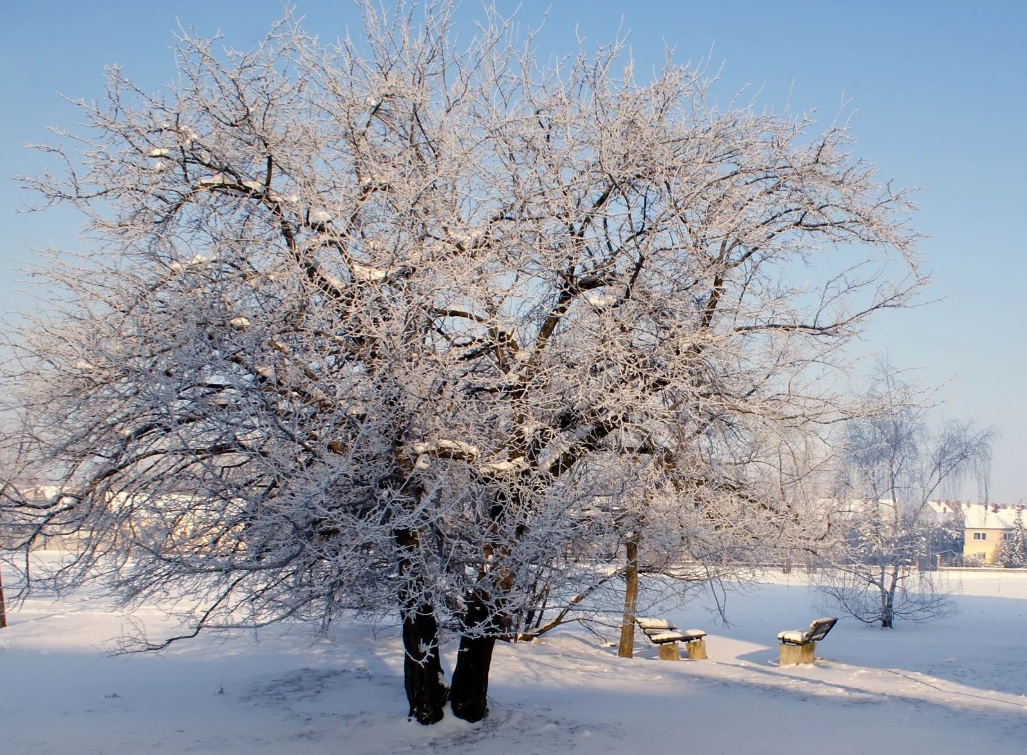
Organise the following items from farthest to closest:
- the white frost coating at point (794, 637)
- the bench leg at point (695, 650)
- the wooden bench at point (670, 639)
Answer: the bench leg at point (695, 650) < the wooden bench at point (670, 639) < the white frost coating at point (794, 637)

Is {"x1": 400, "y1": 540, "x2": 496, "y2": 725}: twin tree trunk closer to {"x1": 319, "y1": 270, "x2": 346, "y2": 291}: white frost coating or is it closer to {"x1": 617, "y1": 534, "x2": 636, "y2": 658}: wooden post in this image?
{"x1": 617, "y1": 534, "x2": 636, "y2": 658}: wooden post

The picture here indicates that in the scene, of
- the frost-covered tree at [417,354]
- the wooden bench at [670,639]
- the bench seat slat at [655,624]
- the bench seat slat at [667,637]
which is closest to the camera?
the frost-covered tree at [417,354]

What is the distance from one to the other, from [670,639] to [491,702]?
23.8 feet

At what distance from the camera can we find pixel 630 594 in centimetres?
1316

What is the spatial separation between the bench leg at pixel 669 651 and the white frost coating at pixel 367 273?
11.2 m

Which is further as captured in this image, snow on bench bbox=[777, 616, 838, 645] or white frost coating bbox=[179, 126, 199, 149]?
snow on bench bbox=[777, 616, 838, 645]

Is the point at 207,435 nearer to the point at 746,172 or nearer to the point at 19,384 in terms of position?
the point at 19,384

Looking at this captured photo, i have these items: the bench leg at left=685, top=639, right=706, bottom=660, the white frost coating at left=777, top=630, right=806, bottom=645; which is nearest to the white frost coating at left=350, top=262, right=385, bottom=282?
the white frost coating at left=777, top=630, right=806, bottom=645

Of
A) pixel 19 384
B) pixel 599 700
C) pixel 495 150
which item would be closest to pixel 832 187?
pixel 495 150

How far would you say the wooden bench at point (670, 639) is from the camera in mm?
15742

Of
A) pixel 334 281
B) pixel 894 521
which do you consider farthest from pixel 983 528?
pixel 334 281

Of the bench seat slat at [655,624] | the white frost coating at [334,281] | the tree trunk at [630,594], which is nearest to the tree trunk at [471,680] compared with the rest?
the tree trunk at [630,594]

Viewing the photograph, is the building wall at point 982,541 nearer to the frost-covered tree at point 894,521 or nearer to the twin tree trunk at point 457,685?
the frost-covered tree at point 894,521

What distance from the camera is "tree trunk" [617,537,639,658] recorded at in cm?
823
